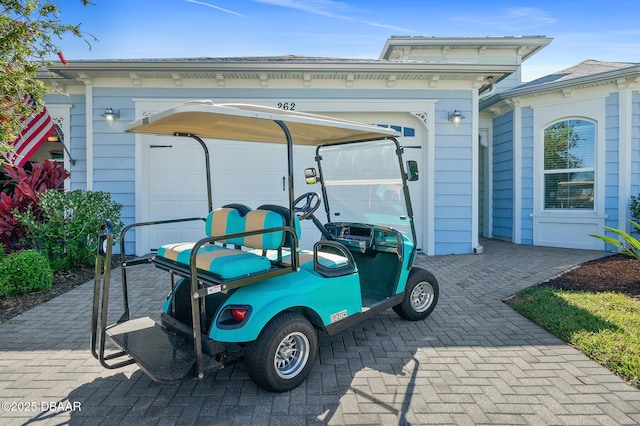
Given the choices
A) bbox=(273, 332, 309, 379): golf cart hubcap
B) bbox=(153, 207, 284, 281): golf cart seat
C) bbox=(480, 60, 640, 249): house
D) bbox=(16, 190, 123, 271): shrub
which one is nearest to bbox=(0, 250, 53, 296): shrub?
bbox=(16, 190, 123, 271): shrub

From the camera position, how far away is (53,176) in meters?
5.30

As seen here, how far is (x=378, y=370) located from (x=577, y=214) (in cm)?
642

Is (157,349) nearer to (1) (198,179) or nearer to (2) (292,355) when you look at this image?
(2) (292,355)

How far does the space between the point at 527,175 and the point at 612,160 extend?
1368 millimetres

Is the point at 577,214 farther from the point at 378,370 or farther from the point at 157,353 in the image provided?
the point at 157,353

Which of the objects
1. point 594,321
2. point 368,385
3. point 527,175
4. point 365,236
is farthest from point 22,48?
point 527,175

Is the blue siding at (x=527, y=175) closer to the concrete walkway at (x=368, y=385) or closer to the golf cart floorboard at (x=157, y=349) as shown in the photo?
the concrete walkway at (x=368, y=385)

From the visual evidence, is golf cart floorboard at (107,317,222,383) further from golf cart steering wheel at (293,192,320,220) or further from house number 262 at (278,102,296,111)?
house number 262 at (278,102,296,111)

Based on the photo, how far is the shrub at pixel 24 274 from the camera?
393 centimetres

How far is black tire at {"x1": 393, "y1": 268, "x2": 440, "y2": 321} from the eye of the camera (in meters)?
3.20

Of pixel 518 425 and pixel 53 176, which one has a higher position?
pixel 53 176

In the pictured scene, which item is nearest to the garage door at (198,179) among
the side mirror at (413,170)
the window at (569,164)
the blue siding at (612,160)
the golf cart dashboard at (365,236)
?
the golf cart dashboard at (365,236)

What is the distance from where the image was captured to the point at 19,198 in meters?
4.98

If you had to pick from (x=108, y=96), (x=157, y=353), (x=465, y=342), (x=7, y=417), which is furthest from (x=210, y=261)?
(x=108, y=96)
